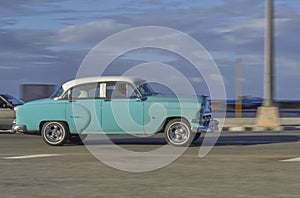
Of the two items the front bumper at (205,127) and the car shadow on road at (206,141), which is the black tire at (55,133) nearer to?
the car shadow on road at (206,141)

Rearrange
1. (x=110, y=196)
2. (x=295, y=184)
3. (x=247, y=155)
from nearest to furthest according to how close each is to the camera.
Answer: (x=110, y=196)
(x=295, y=184)
(x=247, y=155)

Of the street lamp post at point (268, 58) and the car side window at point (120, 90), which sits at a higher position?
the street lamp post at point (268, 58)

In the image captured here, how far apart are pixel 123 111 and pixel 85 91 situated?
1.22 m

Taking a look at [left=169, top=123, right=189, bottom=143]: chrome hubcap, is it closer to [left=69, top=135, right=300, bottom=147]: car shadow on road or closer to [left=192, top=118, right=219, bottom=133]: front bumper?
[left=192, top=118, right=219, bottom=133]: front bumper

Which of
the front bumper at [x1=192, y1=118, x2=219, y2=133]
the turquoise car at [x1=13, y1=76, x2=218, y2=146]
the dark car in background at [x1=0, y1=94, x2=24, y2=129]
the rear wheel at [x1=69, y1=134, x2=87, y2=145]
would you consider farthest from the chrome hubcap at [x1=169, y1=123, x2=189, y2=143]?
the dark car in background at [x1=0, y1=94, x2=24, y2=129]

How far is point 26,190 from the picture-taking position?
372 inches

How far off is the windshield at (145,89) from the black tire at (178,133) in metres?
0.95

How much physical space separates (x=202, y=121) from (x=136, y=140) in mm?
3115

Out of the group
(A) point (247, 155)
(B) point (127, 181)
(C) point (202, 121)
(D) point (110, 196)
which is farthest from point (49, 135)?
(D) point (110, 196)

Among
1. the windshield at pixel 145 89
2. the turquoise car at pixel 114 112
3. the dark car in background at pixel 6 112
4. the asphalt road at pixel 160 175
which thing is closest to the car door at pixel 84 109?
the turquoise car at pixel 114 112

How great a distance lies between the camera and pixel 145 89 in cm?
1658

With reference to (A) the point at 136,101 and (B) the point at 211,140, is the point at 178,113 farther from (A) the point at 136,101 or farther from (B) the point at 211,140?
(B) the point at 211,140

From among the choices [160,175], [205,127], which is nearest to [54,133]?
[205,127]

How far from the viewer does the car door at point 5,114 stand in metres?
22.1
